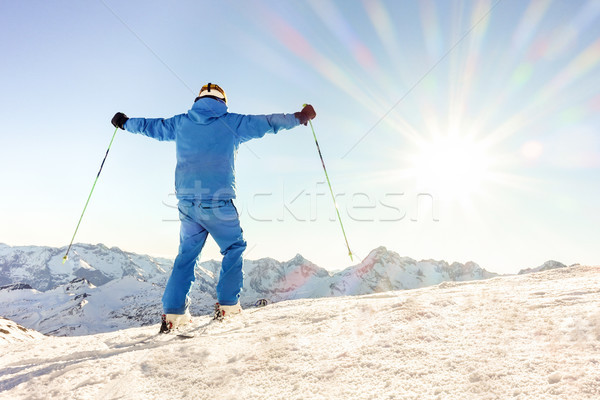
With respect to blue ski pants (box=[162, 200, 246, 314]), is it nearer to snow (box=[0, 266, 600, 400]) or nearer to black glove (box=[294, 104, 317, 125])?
black glove (box=[294, 104, 317, 125])

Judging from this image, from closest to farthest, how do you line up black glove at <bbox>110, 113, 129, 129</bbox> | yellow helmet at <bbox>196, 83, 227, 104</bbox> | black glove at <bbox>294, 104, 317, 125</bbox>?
black glove at <bbox>294, 104, 317, 125</bbox>, yellow helmet at <bbox>196, 83, 227, 104</bbox>, black glove at <bbox>110, 113, 129, 129</bbox>

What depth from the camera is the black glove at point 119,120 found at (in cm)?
561

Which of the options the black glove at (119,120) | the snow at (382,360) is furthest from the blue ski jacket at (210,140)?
the snow at (382,360)

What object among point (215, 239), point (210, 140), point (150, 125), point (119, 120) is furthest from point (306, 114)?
point (119, 120)

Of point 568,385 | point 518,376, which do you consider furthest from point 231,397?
point 568,385

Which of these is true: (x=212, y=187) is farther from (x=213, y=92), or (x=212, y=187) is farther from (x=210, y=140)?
(x=213, y=92)

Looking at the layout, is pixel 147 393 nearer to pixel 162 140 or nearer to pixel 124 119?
pixel 162 140

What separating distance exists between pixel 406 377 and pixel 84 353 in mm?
2685

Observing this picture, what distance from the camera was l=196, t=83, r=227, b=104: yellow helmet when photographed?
533 centimetres

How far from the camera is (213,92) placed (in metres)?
5.37

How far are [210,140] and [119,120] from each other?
1.96 m

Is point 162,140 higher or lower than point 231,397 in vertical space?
higher

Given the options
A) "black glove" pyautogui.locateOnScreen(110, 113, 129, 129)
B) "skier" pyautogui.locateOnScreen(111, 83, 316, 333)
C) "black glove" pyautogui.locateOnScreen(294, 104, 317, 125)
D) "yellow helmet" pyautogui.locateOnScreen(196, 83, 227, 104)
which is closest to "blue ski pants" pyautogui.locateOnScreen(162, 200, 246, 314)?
"skier" pyautogui.locateOnScreen(111, 83, 316, 333)

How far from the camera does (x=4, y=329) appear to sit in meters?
4.78
